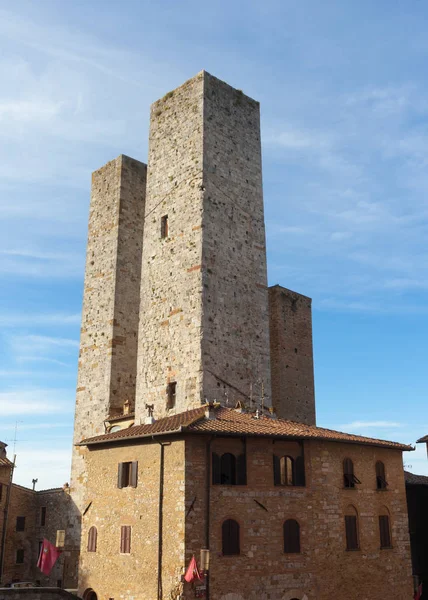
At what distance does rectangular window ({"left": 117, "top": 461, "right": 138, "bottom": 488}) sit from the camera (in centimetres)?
2202

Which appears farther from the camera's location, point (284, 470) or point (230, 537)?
point (284, 470)

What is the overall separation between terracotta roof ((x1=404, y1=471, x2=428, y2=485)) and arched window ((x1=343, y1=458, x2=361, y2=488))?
8099mm

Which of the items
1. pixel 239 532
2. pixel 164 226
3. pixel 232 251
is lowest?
pixel 239 532

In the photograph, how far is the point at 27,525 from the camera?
3447 cm

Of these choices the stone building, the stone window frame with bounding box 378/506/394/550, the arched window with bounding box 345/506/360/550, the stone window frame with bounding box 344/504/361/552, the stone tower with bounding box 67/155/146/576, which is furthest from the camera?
the stone tower with bounding box 67/155/146/576

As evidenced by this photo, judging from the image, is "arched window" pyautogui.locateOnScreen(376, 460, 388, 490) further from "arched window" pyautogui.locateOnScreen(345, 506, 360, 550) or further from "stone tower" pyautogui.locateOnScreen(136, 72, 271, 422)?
"stone tower" pyautogui.locateOnScreen(136, 72, 271, 422)

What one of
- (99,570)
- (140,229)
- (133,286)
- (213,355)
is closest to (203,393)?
(213,355)

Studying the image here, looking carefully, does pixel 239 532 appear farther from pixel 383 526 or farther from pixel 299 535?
pixel 383 526

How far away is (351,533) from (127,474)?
8536 mm

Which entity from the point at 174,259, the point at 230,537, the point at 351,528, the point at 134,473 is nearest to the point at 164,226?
the point at 174,259

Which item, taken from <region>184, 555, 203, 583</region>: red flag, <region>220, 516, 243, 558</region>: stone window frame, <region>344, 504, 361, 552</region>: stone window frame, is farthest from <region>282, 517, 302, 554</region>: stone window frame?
<region>184, 555, 203, 583</region>: red flag

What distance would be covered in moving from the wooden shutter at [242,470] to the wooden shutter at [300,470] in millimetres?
2132

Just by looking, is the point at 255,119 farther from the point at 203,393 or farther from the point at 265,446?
the point at 265,446

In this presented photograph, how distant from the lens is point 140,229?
3647 centimetres
